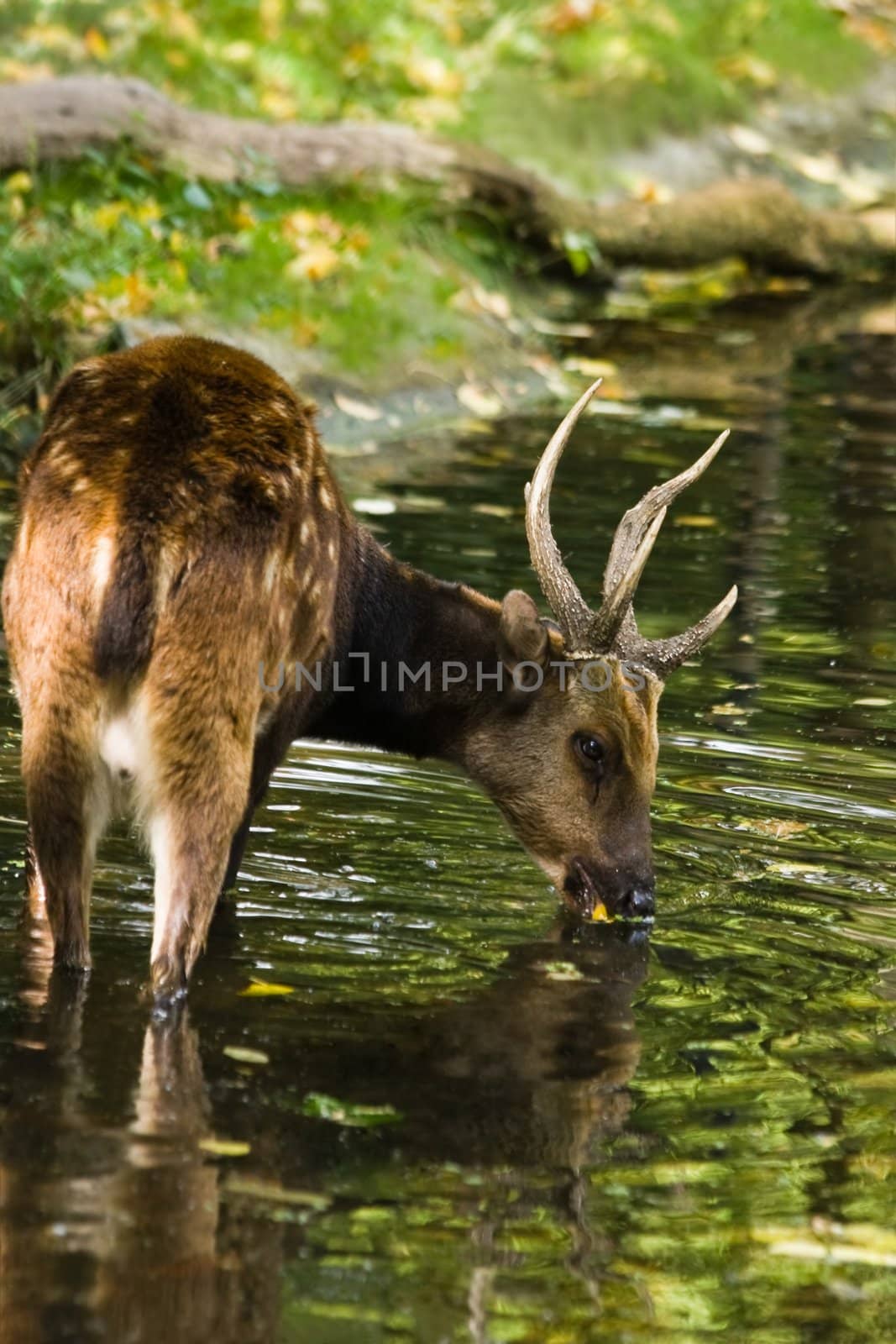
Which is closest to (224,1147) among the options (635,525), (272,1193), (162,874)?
(272,1193)

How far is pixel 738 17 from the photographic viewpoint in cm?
2159

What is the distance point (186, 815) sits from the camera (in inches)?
211

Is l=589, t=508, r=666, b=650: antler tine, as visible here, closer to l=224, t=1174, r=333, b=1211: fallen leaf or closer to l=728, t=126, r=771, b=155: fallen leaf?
l=224, t=1174, r=333, b=1211: fallen leaf

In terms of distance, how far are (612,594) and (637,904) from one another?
0.93 m

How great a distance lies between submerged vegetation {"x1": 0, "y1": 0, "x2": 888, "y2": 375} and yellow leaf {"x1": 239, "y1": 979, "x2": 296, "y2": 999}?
281 inches

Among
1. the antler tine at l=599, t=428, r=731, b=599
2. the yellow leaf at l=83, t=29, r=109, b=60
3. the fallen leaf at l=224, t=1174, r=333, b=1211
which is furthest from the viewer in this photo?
the yellow leaf at l=83, t=29, r=109, b=60

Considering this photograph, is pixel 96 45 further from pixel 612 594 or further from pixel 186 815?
pixel 186 815

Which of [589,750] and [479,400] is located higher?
[479,400]

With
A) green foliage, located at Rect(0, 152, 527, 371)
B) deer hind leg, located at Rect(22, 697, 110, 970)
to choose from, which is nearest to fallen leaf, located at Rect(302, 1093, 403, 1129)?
deer hind leg, located at Rect(22, 697, 110, 970)

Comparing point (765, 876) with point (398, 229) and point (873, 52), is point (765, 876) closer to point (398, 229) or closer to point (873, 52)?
point (398, 229)

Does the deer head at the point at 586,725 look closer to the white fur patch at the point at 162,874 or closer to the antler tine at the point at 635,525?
the antler tine at the point at 635,525

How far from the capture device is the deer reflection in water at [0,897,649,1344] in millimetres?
4137

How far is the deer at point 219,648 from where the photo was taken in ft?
17.5

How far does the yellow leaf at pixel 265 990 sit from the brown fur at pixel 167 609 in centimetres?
37
